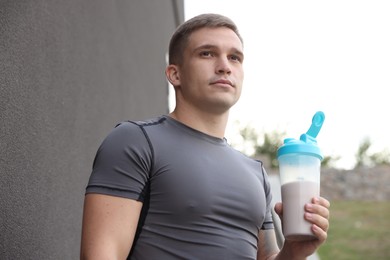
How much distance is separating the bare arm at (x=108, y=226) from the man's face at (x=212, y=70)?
46 centimetres

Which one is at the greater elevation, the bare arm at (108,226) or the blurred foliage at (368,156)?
the blurred foliage at (368,156)

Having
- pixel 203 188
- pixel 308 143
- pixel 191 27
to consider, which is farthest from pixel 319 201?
pixel 191 27

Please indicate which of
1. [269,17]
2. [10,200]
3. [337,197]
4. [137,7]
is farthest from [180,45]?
[337,197]

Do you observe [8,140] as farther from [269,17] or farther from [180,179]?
[269,17]

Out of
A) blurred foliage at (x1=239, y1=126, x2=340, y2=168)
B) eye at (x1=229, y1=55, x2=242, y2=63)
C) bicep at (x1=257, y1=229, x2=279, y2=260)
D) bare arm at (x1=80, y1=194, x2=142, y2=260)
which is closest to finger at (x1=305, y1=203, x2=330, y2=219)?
bicep at (x1=257, y1=229, x2=279, y2=260)

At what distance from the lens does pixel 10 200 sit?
1.78 metres

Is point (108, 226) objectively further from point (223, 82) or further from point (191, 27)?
point (191, 27)

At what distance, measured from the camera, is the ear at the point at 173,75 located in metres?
1.94

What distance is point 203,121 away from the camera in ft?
6.14

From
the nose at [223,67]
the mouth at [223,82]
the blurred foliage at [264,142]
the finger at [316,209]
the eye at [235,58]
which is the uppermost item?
the blurred foliage at [264,142]

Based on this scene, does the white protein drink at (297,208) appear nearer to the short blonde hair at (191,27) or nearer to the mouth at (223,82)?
the mouth at (223,82)

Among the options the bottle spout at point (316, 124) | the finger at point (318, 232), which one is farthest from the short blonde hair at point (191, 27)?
the finger at point (318, 232)

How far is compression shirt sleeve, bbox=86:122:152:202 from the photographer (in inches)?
61.1

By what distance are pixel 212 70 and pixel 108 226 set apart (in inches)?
25.3
